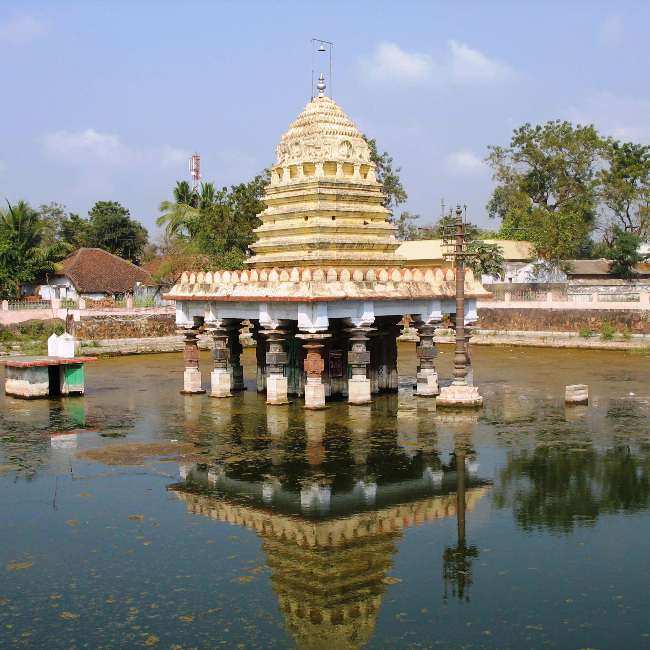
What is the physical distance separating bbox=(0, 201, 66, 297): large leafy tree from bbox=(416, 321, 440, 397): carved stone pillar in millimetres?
32553

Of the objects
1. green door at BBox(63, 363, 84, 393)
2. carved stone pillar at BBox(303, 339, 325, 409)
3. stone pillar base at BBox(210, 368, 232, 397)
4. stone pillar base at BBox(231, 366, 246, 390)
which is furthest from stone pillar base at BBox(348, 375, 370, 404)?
green door at BBox(63, 363, 84, 393)

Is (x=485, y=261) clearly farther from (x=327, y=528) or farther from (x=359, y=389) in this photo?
(x=327, y=528)

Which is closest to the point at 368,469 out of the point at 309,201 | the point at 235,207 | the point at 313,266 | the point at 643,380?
the point at 313,266

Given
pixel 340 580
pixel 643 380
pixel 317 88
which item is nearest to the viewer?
pixel 340 580

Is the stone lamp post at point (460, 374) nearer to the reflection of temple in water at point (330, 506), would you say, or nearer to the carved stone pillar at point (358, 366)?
the carved stone pillar at point (358, 366)

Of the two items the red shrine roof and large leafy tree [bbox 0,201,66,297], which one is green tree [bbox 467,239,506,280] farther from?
large leafy tree [bbox 0,201,66,297]

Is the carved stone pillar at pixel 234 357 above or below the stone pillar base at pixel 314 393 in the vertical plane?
above

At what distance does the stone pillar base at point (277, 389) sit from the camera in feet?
76.7

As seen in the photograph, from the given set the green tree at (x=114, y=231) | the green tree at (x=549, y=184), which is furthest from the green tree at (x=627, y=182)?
the green tree at (x=114, y=231)

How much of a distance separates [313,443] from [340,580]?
25.6ft

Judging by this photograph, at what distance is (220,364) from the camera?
83.5 ft

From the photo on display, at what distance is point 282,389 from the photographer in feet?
77.1

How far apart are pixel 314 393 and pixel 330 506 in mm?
8681

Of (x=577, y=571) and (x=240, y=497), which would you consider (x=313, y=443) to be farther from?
(x=577, y=571)
